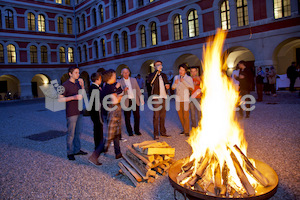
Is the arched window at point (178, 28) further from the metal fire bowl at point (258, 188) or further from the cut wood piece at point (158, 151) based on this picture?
the metal fire bowl at point (258, 188)

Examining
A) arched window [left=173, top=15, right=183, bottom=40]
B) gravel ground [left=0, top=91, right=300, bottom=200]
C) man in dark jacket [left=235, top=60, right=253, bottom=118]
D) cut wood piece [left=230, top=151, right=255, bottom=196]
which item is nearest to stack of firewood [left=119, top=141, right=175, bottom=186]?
gravel ground [left=0, top=91, right=300, bottom=200]

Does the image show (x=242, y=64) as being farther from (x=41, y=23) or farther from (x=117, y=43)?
(x=41, y=23)

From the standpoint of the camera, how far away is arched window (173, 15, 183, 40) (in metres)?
18.6

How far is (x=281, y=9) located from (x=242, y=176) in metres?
15.6

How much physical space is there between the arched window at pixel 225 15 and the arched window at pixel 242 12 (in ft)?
2.32

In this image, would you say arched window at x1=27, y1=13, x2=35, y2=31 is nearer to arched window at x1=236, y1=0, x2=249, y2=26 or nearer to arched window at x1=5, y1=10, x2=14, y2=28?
arched window at x1=5, y1=10, x2=14, y2=28

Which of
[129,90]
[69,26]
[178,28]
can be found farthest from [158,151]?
[69,26]

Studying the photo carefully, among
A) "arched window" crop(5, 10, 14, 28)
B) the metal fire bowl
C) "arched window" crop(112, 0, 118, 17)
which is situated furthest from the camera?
"arched window" crop(5, 10, 14, 28)

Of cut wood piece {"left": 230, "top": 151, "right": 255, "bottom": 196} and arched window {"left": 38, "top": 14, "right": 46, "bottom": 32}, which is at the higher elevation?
arched window {"left": 38, "top": 14, "right": 46, "bottom": 32}

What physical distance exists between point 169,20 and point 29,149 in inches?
650

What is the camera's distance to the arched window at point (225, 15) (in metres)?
15.9

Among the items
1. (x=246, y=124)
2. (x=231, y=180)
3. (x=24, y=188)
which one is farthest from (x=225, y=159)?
(x=246, y=124)

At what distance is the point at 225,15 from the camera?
52.7 ft

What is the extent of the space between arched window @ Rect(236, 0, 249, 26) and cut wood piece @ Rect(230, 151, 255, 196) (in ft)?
51.0
